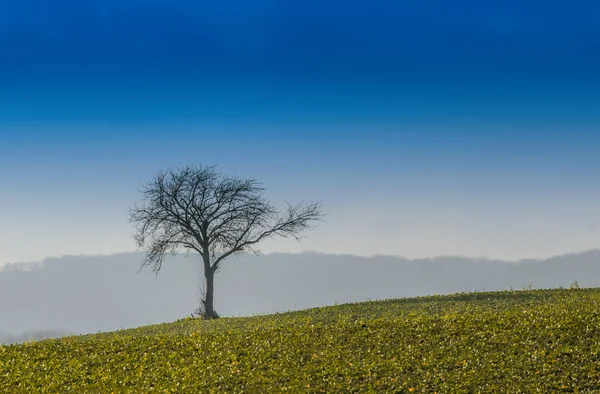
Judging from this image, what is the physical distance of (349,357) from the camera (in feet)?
54.7

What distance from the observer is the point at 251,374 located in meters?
16.3

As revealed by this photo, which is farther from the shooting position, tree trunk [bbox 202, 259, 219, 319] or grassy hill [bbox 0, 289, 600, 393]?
tree trunk [bbox 202, 259, 219, 319]

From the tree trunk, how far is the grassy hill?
10.1m

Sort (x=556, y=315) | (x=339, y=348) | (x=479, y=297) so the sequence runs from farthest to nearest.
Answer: (x=479, y=297), (x=556, y=315), (x=339, y=348)

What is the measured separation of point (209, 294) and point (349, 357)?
1696 centimetres

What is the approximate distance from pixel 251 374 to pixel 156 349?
4.63 m

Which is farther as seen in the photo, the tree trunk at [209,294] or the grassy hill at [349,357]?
the tree trunk at [209,294]

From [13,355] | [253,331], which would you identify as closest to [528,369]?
[253,331]

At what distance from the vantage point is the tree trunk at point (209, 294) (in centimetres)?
3197

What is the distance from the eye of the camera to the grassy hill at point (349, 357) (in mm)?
14922

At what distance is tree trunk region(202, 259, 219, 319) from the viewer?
31969mm

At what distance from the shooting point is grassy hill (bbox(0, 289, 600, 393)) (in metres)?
14.9

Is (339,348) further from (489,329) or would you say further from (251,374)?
→ (489,329)

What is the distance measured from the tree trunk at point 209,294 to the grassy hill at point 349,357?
33.2 feet
